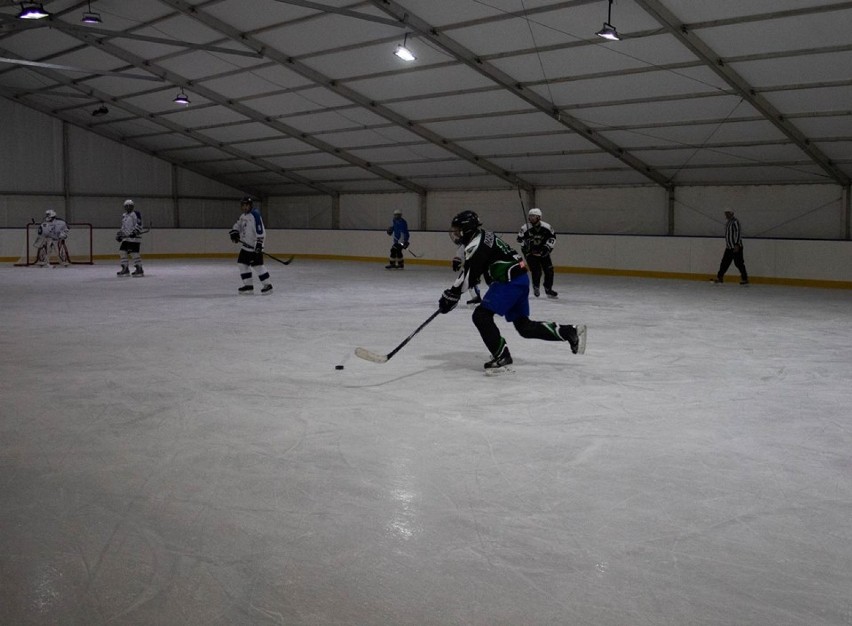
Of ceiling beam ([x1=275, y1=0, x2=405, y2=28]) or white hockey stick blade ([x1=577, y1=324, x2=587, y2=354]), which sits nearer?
white hockey stick blade ([x1=577, y1=324, x2=587, y2=354])

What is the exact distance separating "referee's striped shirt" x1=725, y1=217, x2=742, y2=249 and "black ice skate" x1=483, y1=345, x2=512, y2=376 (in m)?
10.9

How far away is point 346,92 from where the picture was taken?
1781cm

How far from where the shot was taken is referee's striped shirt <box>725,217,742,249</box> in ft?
51.4

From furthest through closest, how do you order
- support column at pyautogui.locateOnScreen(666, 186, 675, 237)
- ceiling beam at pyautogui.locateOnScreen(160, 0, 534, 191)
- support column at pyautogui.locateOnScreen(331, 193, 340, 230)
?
1. support column at pyautogui.locateOnScreen(331, 193, 340, 230)
2. support column at pyautogui.locateOnScreen(666, 186, 675, 237)
3. ceiling beam at pyautogui.locateOnScreen(160, 0, 534, 191)

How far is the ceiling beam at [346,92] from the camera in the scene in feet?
51.2

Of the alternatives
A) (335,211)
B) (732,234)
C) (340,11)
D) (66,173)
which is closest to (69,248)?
(66,173)

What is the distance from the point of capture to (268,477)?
368cm

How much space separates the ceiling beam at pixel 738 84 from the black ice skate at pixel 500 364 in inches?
300

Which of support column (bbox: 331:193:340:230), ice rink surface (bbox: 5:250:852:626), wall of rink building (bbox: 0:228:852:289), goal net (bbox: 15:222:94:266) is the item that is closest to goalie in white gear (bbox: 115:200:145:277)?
goal net (bbox: 15:222:94:266)

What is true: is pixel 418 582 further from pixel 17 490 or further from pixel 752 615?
Answer: pixel 17 490

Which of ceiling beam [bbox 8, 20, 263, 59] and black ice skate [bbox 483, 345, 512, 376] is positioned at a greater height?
ceiling beam [bbox 8, 20, 263, 59]

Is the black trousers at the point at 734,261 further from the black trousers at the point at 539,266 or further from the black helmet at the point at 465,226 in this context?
the black helmet at the point at 465,226

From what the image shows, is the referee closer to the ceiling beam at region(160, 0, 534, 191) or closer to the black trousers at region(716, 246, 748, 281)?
the black trousers at region(716, 246, 748, 281)

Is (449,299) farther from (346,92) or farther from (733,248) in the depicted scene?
(346,92)
